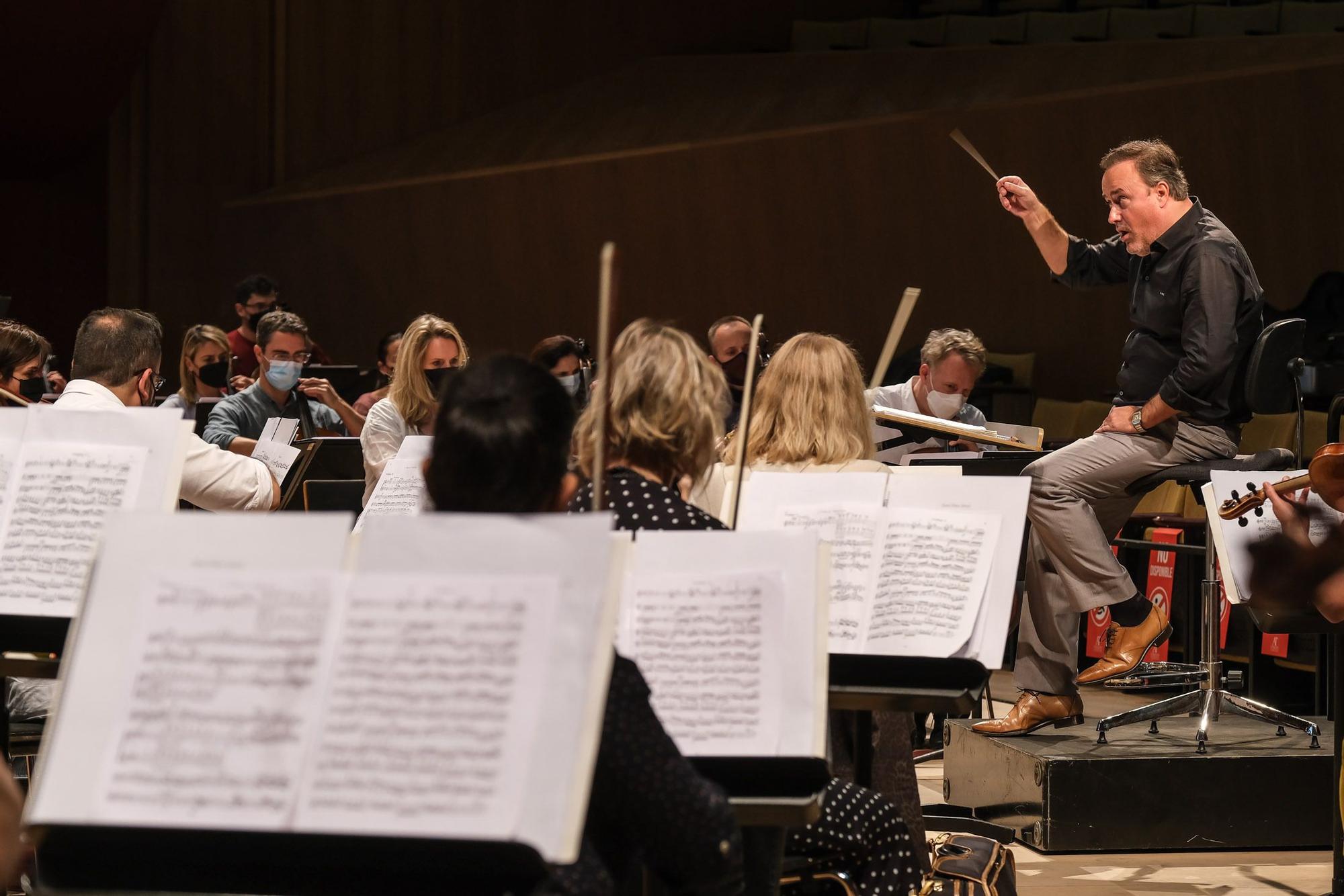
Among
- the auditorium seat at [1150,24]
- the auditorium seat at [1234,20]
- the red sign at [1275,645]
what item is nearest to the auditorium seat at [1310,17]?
the auditorium seat at [1234,20]

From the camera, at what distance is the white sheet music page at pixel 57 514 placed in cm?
262

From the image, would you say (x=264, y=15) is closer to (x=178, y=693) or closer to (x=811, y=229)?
(x=811, y=229)

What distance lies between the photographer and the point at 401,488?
405 cm

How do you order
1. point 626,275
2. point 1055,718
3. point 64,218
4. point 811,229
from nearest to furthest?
1. point 1055,718
2. point 811,229
3. point 626,275
4. point 64,218

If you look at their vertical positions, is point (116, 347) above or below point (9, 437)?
above

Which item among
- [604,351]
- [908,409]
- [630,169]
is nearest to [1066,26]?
Answer: [630,169]

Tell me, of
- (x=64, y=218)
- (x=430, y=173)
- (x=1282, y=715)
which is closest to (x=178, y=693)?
(x=1282, y=715)

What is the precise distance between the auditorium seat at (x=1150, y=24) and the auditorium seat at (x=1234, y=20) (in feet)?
0.25

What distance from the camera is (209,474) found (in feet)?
11.4

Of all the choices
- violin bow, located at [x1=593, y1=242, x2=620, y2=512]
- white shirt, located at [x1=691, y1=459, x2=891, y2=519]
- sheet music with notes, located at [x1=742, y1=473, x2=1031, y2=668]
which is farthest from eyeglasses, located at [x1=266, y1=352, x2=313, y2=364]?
violin bow, located at [x1=593, y1=242, x2=620, y2=512]

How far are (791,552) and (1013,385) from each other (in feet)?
23.2

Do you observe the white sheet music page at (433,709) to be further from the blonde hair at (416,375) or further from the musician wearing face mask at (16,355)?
the blonde hair at (416,375)

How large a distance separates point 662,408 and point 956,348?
362 centimetres

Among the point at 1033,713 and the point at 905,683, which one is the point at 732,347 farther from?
the point at 905,683
